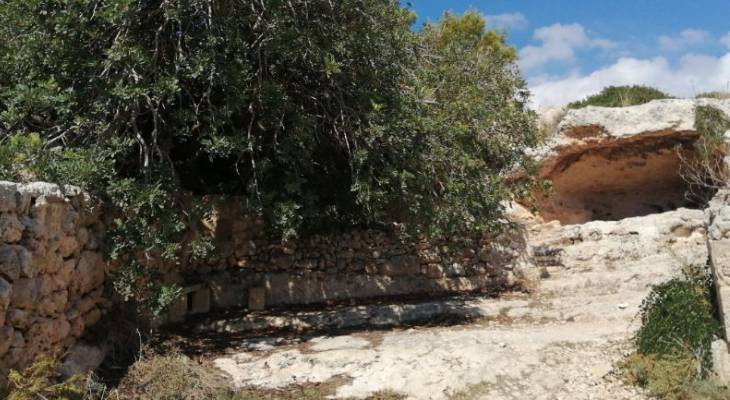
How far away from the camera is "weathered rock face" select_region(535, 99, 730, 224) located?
13555mm

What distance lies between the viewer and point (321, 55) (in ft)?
24.7

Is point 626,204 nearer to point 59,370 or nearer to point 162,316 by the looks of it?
point 162,316

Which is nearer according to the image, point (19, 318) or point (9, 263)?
point (9, 263)

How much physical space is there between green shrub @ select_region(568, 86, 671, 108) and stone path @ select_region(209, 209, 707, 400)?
26.0 feet

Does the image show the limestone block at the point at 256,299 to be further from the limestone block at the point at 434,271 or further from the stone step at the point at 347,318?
the limestone block at the point at 434,271

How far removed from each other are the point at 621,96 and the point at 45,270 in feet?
54.1

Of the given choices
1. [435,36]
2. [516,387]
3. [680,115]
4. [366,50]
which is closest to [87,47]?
[366,50]

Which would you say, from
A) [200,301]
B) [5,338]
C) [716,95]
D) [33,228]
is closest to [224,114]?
[33,228]

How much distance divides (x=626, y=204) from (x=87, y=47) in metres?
13.8

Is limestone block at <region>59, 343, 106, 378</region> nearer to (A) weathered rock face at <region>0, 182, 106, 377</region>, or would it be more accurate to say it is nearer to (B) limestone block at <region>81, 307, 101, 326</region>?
(A) weathered rock face at <region>0, 182, 106, 377</region>

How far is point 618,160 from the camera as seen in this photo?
48.2 ft

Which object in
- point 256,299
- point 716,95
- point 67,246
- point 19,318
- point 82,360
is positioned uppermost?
point 716,95

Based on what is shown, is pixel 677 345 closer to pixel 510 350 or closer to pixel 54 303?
pixel 510 350

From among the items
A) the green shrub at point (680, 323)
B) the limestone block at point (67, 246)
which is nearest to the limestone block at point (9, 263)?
the limestone block at point (67, 246)
